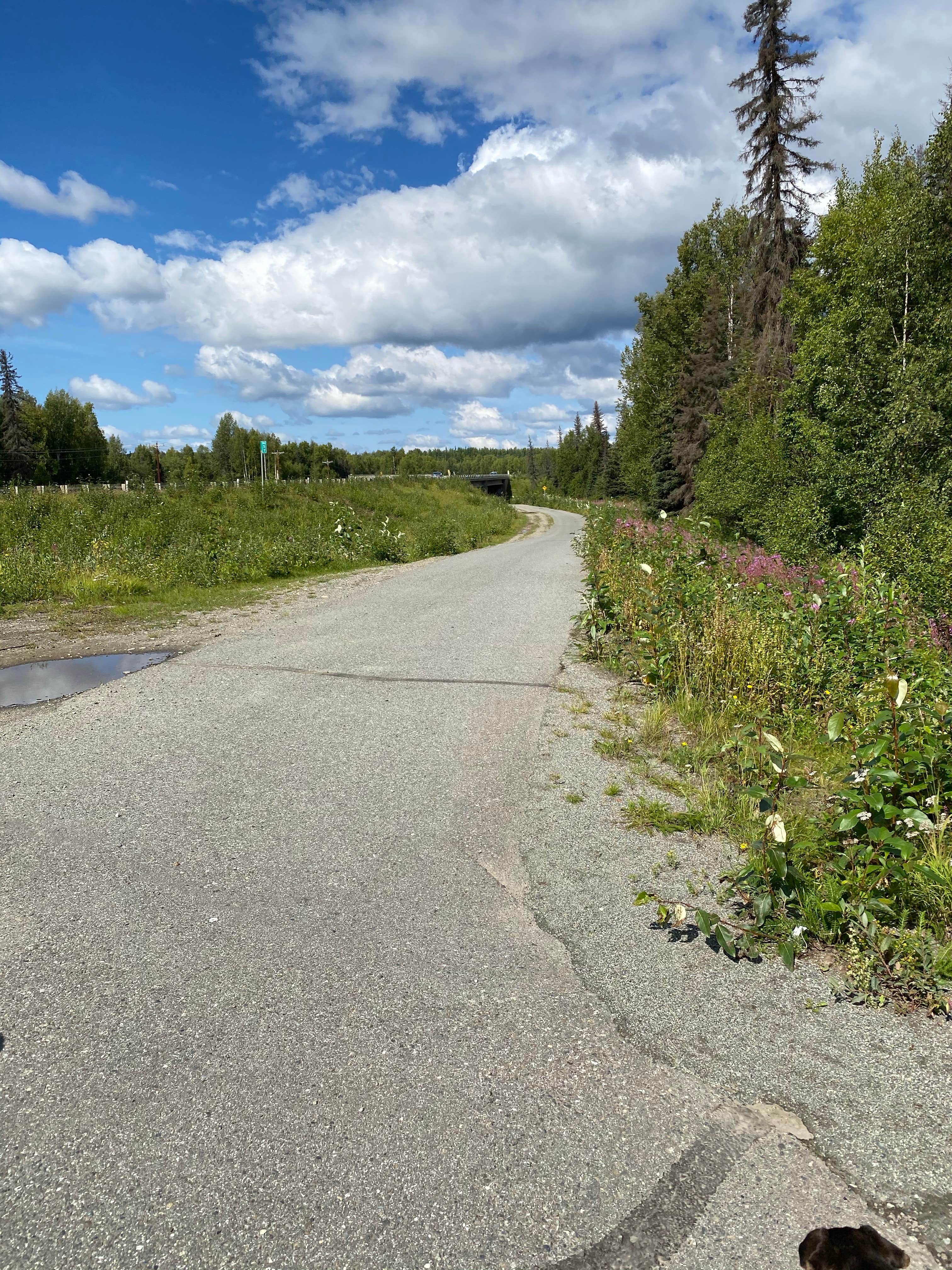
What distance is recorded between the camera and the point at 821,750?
5.03m

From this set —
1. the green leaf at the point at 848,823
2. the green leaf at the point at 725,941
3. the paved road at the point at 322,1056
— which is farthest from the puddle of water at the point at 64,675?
the green leaf at the point at 848,823

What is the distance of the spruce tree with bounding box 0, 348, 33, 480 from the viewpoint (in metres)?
64.6

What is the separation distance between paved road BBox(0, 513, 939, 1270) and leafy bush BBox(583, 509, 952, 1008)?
2.71ft

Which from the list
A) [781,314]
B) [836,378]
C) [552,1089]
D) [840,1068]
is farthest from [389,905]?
[781,314]

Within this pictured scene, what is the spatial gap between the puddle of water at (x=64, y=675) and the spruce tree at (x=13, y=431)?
2514 inches

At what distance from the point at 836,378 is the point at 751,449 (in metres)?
3.39

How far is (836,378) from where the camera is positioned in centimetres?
1944

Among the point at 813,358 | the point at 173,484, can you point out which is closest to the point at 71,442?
the point at 173,484

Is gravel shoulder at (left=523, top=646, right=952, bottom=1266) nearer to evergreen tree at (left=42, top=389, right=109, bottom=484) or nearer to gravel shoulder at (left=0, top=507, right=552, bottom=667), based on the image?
gravel shoulder at (left=0, top=507, right=552, bottom=667)

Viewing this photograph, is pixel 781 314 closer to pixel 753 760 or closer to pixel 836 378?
pixel 836 378

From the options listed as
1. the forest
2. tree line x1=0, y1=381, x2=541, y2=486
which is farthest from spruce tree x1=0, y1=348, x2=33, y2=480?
the forest

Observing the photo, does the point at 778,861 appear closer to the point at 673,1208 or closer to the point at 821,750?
the point at 673,1208

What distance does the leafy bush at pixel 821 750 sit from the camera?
9.73ft

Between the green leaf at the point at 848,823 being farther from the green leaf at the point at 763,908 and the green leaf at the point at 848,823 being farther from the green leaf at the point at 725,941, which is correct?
the green leaf at the point at 725,941
